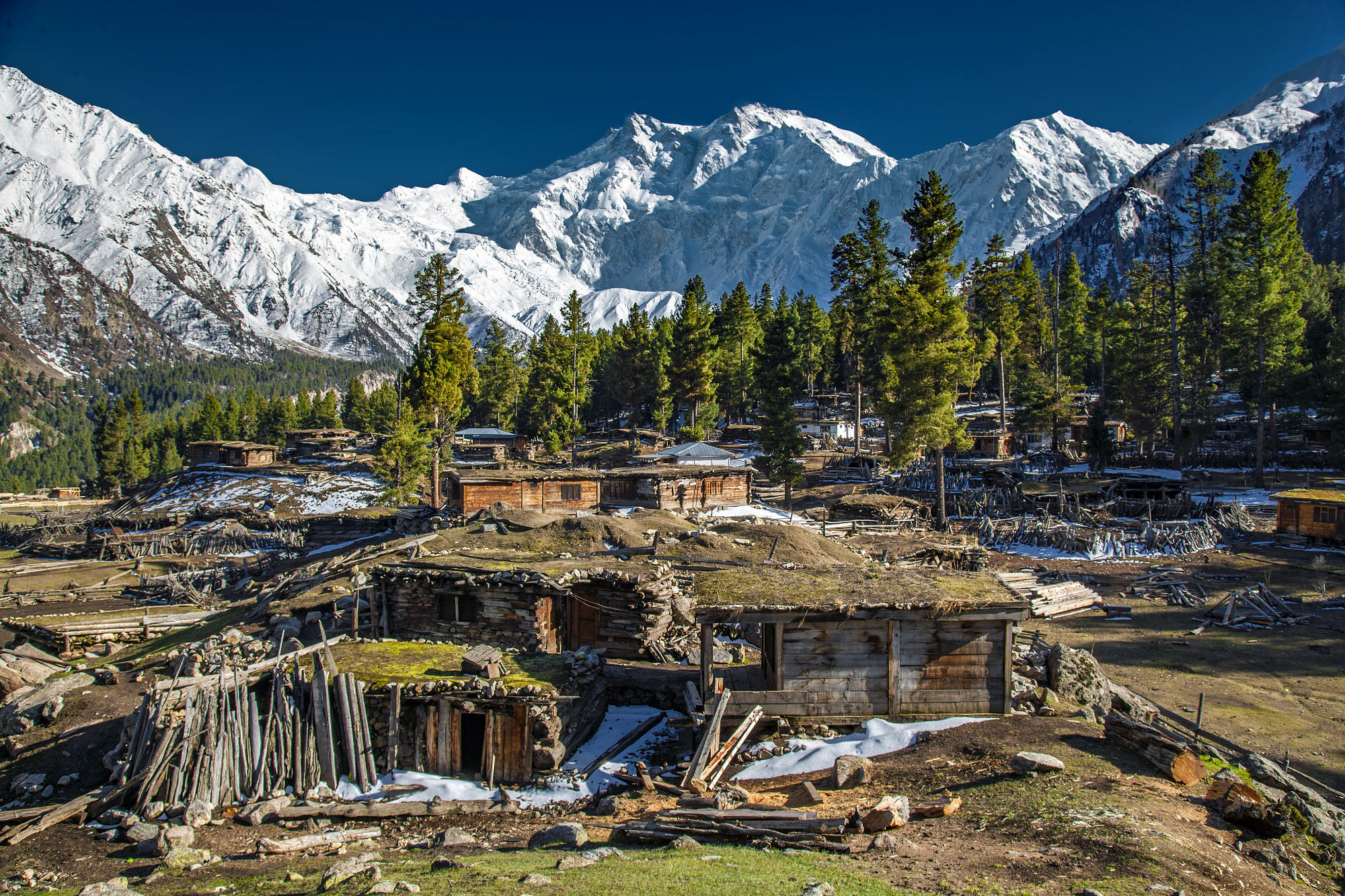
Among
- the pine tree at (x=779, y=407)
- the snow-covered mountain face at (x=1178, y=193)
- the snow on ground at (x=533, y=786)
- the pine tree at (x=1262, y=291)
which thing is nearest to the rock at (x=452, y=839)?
the snow on ground at (x=533, y=786)

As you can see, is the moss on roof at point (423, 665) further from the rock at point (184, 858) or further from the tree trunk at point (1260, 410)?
the tree trunk at point (1260, 410)

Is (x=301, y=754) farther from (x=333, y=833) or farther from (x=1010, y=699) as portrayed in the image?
(x=1010, y=699)

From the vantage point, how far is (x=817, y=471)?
56.7 metres

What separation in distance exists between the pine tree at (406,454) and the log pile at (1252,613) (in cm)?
4054

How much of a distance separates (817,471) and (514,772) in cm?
4566

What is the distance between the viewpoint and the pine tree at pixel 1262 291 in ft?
144

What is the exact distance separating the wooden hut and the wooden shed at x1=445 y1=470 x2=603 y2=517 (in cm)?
1909

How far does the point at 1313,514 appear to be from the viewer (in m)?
32.7

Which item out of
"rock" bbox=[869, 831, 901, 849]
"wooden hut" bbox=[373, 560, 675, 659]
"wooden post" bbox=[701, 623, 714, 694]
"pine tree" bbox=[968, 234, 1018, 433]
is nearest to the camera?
"rock" bbox=[869, 831, 901, 849]

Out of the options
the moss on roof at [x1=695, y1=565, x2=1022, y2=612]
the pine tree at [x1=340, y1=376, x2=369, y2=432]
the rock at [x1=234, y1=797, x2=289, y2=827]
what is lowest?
the rock at [x1=234, y1=797, x2=289, y2=827]

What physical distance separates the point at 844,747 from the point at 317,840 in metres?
8.93

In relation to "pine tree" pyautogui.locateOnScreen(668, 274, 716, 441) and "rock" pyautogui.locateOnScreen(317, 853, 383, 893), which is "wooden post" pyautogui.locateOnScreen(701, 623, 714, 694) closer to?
"rock" pyautogui.locateOnScreen(317, 853, 383, 893)

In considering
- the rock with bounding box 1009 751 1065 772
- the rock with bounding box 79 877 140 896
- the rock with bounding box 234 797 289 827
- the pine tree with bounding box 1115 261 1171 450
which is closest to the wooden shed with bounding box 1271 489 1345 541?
the pine tree with bounding box 1115 261 1171 450

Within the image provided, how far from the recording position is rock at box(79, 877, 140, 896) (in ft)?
27.4
